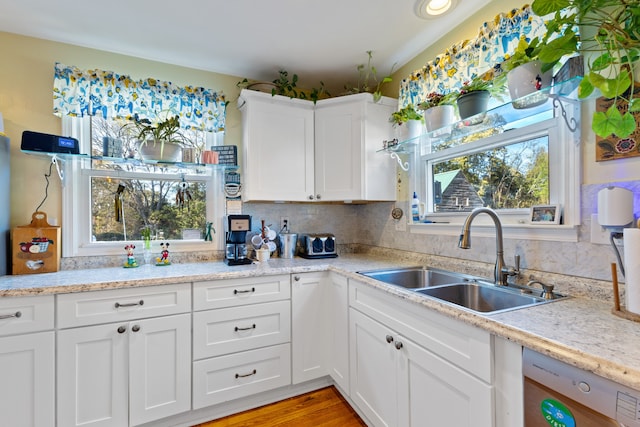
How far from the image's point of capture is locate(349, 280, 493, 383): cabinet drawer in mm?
975

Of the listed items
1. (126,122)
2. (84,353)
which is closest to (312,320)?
(84,353)

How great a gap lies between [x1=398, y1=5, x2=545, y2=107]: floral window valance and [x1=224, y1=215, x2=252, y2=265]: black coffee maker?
1.49 meters

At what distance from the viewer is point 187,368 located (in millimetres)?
1673

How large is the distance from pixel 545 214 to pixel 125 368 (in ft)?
7.30

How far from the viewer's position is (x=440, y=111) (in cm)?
162

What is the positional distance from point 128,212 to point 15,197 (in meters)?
0.59

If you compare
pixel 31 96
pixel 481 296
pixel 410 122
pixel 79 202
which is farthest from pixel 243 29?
pixel 481 296

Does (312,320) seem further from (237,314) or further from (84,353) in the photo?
(84,353)

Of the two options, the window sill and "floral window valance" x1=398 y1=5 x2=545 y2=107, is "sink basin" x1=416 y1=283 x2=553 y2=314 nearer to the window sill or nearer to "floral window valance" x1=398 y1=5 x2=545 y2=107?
the window sill

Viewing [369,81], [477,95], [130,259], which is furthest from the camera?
[369,81]

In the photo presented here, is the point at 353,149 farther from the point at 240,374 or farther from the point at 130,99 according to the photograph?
the point at 240,374

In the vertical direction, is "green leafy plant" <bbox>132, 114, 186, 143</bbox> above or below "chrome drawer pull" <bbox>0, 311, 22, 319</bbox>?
above

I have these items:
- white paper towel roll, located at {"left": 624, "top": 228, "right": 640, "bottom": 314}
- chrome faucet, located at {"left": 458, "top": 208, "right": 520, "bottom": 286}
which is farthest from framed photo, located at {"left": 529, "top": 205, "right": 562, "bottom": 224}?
white paper towel roll, located at {"left": 624, "top": 228, "right": 640, "bottom": 314}

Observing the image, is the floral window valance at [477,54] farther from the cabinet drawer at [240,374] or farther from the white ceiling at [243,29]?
the cabinet drawer at [240,374]
